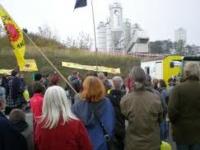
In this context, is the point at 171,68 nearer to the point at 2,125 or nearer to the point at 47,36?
the point at 2,125

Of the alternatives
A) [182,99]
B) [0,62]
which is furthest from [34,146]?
[0,62]

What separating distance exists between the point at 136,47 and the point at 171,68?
182 ft

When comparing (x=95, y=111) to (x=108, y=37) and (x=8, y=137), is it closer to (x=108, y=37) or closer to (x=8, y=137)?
(x=8, y=137)

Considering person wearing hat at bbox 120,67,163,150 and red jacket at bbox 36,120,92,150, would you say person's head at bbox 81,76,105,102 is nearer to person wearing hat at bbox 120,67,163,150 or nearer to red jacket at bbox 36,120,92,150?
person wearing hat at bbox 120,67,163,150

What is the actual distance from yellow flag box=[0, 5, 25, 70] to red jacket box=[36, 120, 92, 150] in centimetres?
666

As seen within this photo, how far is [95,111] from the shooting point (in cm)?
671

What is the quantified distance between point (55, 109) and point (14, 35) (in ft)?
23.1

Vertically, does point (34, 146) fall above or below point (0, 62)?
above

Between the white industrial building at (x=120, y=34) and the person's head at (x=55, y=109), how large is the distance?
80.6 metres

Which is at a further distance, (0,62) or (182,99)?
(0,62)

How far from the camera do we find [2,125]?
4777 mm

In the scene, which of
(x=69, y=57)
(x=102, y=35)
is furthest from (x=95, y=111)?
(x=102, y=35)

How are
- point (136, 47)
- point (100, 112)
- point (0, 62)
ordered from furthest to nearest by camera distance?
point (136, 47) < point (0, 62) < point (100, 112)

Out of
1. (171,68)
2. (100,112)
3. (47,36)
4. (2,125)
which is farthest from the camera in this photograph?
(47,36)
